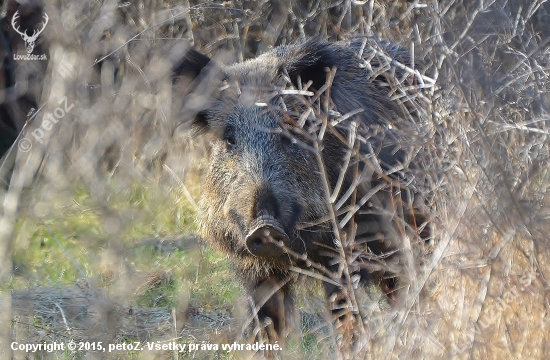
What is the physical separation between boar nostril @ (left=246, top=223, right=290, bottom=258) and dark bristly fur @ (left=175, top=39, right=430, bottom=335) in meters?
0.11

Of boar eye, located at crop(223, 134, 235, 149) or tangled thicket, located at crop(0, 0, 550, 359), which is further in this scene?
boar eye, located at crop(223, 134, 235, 149)

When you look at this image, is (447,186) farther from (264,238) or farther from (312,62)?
(312,62)

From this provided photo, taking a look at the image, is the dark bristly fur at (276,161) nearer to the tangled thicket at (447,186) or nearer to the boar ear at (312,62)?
the boar ear at (312,62)

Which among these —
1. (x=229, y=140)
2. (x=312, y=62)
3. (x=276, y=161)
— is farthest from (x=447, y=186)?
(x=229, y=140)

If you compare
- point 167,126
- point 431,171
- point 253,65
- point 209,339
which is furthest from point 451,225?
point 253,65

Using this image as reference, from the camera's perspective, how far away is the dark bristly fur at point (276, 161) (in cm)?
510

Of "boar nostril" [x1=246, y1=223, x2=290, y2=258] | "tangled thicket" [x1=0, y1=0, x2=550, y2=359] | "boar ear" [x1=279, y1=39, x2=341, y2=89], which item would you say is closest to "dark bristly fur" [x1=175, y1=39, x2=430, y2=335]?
"boar ear" [x1=279, y1=39, x2=341, y2=89]

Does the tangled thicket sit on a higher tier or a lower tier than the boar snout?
higher

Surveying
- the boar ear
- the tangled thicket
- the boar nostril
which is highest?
the tangled thicket

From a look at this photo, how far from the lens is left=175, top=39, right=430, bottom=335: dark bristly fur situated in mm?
5098

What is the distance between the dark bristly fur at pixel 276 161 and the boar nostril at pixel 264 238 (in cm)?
11

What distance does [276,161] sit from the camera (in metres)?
5.29

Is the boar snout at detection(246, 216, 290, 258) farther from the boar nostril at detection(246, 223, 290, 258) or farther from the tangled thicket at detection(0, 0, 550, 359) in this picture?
the tangled thicket at detection(0, 0, 550, 359)

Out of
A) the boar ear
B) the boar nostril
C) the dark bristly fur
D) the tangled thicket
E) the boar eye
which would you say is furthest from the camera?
the boar eye
